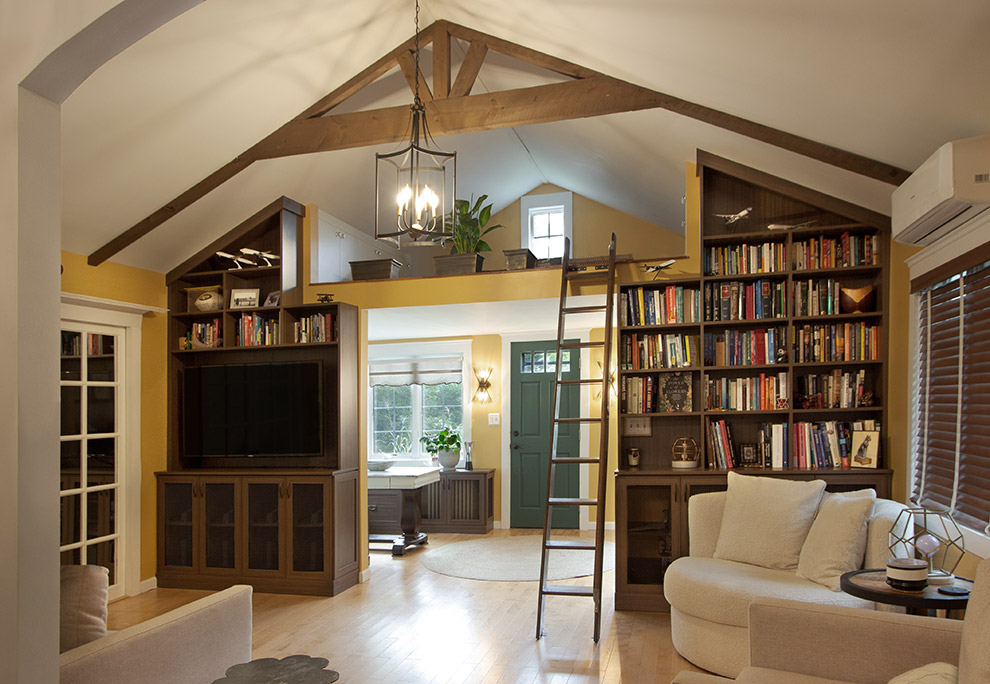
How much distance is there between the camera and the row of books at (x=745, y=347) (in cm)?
504

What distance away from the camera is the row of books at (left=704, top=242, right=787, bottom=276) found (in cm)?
504

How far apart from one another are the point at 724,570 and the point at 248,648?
248 cm

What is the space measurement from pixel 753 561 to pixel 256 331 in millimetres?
4109

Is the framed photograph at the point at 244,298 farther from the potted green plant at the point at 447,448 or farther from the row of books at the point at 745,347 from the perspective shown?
the row of books at the point at 745,347

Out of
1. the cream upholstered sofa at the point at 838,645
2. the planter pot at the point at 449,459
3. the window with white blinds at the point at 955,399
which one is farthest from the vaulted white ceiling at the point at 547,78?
the planter pot at the point at 449,459

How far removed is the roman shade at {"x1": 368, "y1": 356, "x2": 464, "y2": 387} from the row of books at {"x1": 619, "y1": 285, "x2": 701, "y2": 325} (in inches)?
153

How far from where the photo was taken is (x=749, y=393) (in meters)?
5.05

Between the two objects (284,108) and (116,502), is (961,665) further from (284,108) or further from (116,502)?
(116,502)

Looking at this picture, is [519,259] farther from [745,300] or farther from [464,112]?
[745,300]

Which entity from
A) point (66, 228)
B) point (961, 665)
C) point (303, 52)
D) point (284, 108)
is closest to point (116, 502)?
point (66, 228)

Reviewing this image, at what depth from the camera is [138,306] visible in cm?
577

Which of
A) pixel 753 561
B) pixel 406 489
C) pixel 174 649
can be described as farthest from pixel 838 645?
pixel 406 489

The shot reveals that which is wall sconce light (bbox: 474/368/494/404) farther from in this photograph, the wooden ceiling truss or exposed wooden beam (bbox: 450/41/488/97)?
exposed wooden beam (bbox: 450/41/488/97)

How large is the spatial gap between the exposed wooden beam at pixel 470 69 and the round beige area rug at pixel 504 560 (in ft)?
11.8
